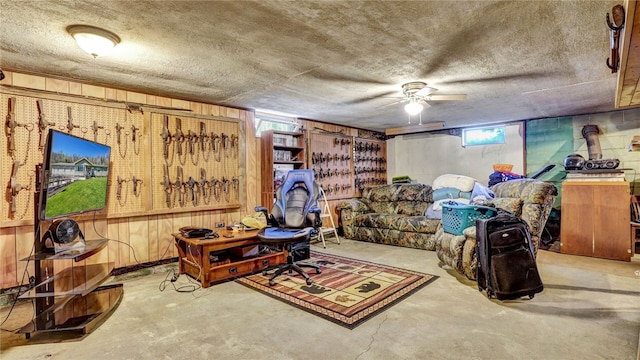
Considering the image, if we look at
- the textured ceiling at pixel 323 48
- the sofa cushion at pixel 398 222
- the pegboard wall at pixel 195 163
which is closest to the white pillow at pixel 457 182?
the sofa cushion at pixel 398 222

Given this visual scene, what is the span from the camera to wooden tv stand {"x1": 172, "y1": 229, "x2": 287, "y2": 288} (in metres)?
3.27

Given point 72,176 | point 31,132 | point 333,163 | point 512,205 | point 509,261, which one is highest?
point 31,132

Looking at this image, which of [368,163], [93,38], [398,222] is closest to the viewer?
[93,38]

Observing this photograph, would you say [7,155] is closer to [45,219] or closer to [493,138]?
[45,219]

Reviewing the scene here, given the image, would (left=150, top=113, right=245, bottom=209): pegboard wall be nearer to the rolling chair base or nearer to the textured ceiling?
the textured ceiling

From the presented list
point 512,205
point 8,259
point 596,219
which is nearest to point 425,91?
point 512,205

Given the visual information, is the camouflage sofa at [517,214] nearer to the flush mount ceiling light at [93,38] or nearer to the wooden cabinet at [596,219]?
the wooden cabinet at [596,219]

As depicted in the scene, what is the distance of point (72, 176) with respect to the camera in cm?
272

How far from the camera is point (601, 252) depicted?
4.19m

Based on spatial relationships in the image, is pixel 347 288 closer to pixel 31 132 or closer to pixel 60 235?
pixel 60 235

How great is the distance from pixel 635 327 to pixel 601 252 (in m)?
2.51

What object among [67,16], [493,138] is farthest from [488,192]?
[67,16]

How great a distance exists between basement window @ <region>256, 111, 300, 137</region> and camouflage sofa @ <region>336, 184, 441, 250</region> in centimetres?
178

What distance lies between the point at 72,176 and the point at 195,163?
1.60m
